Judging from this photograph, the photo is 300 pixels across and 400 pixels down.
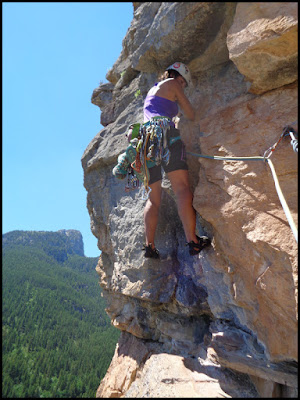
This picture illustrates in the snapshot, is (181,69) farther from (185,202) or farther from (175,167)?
(185,202)

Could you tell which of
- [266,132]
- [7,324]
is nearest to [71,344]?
[7,324]

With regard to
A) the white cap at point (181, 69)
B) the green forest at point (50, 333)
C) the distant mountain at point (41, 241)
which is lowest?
the green forest at point (50, 333)

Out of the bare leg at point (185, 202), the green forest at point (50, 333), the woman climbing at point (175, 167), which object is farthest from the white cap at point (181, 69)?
the green forest at point (50, 333)

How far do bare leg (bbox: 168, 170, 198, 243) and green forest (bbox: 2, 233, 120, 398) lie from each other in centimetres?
3875

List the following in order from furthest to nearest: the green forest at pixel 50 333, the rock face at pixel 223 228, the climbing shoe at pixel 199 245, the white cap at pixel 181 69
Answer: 1. the green forest at pixel 50 333
2. the white cap at pixel 181 69
3. the climbing shoe at pixel 199 245
4. the rock face at pixel 223 228

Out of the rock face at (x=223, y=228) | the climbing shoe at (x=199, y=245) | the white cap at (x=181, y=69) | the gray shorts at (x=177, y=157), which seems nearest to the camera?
the rock face at (x=223, y=228)

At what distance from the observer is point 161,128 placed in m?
2.94

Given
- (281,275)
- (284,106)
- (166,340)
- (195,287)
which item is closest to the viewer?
(281,275)

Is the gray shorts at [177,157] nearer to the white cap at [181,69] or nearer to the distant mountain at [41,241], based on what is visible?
the white cap at [181,69]

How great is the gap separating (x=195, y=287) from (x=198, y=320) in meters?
0.46

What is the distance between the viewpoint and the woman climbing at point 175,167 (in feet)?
9.55

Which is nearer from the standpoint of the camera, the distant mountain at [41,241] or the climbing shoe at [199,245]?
the climbing shoe at [199,245]

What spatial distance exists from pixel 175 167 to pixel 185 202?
16.3 inches

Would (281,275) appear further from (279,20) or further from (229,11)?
(229,11)
